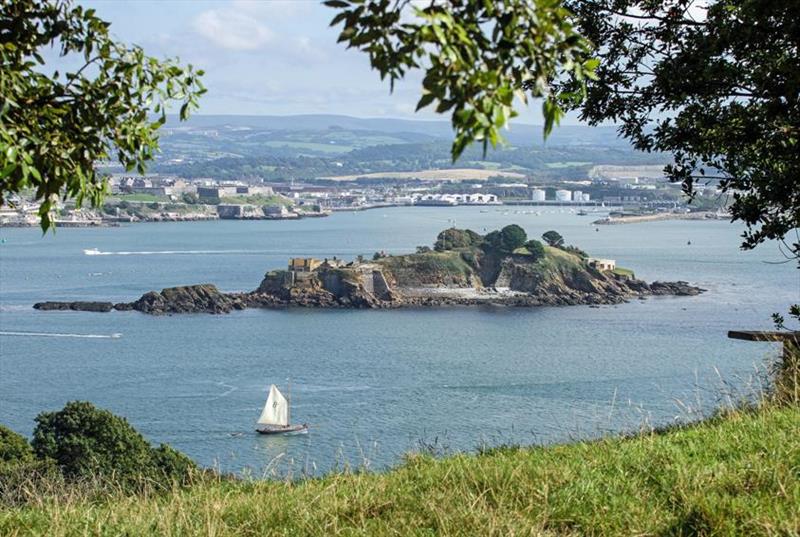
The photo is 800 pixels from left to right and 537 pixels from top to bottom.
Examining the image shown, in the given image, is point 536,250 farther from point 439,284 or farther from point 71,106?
point 71,106

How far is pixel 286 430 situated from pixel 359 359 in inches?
525

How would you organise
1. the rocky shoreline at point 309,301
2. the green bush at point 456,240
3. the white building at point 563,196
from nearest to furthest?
1. the rocky shoreline at point 309,301
2. the green bush at point 456,240
3. the white building at point 563,196

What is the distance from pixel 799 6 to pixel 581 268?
56.4 m

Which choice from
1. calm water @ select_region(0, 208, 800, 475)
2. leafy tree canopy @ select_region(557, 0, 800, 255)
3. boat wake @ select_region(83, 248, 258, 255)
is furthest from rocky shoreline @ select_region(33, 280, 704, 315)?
leafy tree canopy @ select_region(557, 0, 800, 255)

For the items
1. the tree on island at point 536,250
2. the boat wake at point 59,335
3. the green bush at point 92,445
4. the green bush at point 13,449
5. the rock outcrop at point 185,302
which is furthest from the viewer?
the tree on island at point 536,250

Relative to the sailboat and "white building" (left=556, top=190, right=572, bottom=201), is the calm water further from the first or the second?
"white building" (left=556, top=190, right=572, bottom=201)

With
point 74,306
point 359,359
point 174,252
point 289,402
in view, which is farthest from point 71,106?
point 174,252

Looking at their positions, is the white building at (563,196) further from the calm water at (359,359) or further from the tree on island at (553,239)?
the tree on island at (553,239)

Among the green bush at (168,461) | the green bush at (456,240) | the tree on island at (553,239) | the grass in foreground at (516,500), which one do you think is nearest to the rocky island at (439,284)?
the tree on island at (553,239)

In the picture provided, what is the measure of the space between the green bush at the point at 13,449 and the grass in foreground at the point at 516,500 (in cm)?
1280

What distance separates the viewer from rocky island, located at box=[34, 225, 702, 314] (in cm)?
5309

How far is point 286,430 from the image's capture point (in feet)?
83.6

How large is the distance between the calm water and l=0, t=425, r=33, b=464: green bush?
384cm

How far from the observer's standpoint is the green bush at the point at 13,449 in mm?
16264
